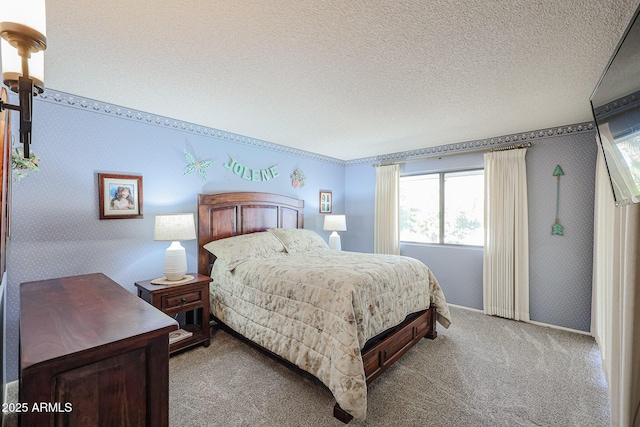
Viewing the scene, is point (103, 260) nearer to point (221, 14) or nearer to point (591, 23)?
point (221, 14)

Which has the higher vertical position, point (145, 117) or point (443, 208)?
point (145, 117)

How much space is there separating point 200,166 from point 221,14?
2.14 metres

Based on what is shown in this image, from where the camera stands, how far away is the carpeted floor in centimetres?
185

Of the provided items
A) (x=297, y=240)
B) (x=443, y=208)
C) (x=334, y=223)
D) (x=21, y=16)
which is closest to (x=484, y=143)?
(x=443, y=208)

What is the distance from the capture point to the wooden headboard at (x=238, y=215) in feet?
10.8

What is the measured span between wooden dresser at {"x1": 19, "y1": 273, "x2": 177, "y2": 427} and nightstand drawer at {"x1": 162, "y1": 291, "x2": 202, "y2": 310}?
3.97 ft

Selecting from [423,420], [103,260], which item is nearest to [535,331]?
[423,420]

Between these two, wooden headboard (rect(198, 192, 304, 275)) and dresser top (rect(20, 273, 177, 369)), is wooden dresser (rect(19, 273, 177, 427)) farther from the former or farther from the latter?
wooden headboard (rect(198, 192, 304, 275))

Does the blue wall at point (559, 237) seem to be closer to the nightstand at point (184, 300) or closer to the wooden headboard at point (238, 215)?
the wooden headboard at point (238, 215)

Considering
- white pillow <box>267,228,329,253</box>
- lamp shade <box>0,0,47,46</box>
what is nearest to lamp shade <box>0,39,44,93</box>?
lamp shade <box>0,0,47,46</box>

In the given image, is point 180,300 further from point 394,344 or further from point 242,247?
point 394,344

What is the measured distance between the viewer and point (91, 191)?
2.54 metres

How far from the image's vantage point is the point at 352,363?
1836 millimetres

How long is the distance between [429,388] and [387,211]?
2.87 m
